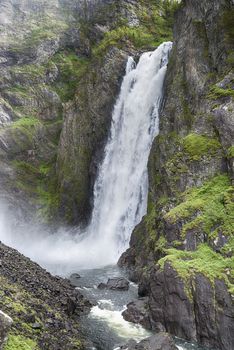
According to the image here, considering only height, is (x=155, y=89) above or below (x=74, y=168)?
above

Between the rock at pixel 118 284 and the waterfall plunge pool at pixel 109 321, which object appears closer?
the waterfall plunge pool at pixel 109 321

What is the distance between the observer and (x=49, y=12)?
5950 centimetres

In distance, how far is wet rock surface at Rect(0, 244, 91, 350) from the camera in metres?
14.9

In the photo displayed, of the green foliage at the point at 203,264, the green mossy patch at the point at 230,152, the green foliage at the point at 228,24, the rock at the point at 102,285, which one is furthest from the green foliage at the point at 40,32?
the green foliage at the point at 203,264

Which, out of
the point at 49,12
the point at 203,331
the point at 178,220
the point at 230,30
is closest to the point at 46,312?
the point at 203,331

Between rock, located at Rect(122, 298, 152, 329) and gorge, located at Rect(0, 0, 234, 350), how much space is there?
7cm

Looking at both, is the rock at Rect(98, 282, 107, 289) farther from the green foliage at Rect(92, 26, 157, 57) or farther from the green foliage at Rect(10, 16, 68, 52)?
the green foliage at Rect(10, 16, 68, 52)

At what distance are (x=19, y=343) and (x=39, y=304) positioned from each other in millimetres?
4198

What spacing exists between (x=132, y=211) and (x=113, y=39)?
22826mm

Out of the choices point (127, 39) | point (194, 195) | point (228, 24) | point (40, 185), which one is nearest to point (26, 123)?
point (40, 185)

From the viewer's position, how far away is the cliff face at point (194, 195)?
17141 millimetres

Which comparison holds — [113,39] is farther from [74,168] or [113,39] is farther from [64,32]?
[74,168]

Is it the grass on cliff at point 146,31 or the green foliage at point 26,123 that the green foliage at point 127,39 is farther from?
the green foliage at point 26,123

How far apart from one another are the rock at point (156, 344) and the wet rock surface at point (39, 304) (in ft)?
7.07
